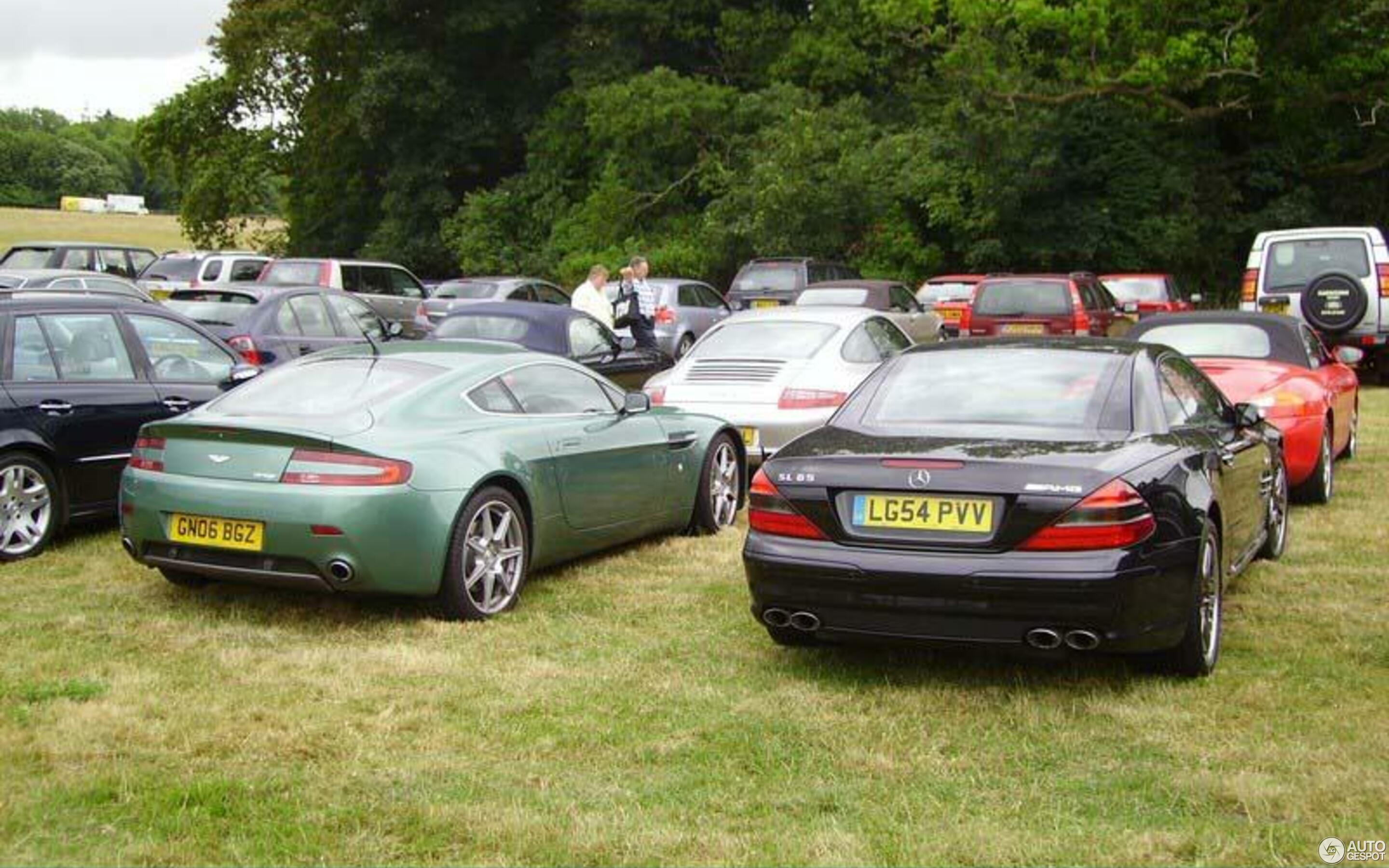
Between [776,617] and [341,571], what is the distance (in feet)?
6.76

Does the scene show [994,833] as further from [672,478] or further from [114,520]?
[114,520]

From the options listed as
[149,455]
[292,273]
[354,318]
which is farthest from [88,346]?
[292,273]

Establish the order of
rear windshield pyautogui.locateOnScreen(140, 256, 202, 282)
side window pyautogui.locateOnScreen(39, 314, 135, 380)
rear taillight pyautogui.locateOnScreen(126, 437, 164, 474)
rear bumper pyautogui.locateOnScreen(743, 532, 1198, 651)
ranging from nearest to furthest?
rear bumper pyautogui.locateOnScreen(743, 532, 1198, 651) → rear taillight pyautogui.locateOnScreen(126, 437, 164, 474) → side window pyautogui.locateOnScreen(39, 314, 135, 380) → rear windshield pyautogui.locateOnScreen(140, 256, 202, 282)

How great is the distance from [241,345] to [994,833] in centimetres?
1050

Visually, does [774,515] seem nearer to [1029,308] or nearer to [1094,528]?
[1094,528]

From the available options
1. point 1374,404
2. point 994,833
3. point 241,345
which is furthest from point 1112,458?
point 1374,404

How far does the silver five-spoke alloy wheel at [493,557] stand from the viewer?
22.1 feet

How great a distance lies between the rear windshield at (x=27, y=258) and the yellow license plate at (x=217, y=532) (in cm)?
1942

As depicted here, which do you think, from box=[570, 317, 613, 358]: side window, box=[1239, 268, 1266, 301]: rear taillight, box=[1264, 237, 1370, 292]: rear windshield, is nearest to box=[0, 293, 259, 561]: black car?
box=[570, 317, 613, 358]: side window

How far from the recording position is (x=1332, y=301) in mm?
17516

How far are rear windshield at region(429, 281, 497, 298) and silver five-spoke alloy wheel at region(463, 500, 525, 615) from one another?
15303 mm

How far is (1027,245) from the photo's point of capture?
100ft

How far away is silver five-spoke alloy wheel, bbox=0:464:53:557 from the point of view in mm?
7848

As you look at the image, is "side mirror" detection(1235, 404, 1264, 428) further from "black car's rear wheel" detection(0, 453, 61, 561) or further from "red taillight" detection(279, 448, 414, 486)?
"black car's rear wheel" detection(0, 453, 61, 561)
